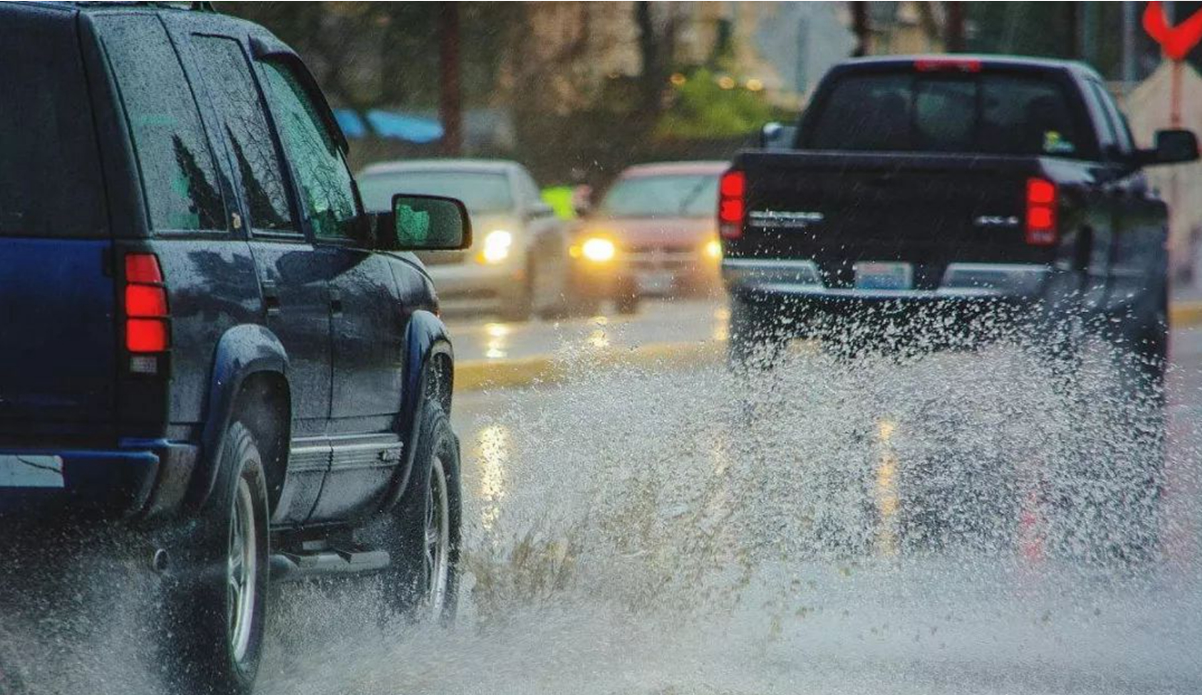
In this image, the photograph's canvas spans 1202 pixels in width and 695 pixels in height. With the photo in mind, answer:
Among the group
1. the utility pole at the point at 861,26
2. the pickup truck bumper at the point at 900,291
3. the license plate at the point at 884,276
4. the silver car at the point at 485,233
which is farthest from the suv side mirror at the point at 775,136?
the utility pole at the point at 861,26

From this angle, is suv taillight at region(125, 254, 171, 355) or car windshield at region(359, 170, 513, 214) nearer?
suv taillight at region(125, 254, 171, 355)

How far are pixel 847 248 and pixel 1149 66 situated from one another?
39.9 meters

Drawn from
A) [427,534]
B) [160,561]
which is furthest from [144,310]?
[427,534]

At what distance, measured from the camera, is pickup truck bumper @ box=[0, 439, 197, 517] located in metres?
4.97

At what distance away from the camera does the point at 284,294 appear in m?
5.90

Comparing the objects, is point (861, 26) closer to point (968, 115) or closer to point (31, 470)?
point (968, 115)

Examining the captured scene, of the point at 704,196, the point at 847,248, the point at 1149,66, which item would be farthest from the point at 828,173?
the point at 1149,66

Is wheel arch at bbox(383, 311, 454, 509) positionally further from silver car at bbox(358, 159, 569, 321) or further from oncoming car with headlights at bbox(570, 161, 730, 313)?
oncoming car with headlights at bbox(570, 161, 730, 313)

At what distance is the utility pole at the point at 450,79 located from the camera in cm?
3319

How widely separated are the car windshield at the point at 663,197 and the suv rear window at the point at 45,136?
21222 millimetres

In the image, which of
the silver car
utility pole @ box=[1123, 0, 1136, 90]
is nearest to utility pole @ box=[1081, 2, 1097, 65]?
utility pole @ box=[1123, 0, 1136, 90]

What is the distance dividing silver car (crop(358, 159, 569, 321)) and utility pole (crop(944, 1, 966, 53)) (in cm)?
1551

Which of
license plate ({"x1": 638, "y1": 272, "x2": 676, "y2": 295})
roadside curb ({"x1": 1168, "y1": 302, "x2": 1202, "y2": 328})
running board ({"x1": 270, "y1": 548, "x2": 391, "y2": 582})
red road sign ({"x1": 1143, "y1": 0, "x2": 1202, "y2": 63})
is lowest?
roadside curb ({"x1": 1168, "y1": 302, "x2": 1202, "y2": 328})

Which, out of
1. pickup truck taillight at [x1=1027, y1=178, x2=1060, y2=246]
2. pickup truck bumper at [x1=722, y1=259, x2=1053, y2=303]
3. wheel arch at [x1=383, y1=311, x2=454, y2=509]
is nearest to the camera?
wheel arch at [x1=383, y1=311, x2=454, y2=509]
